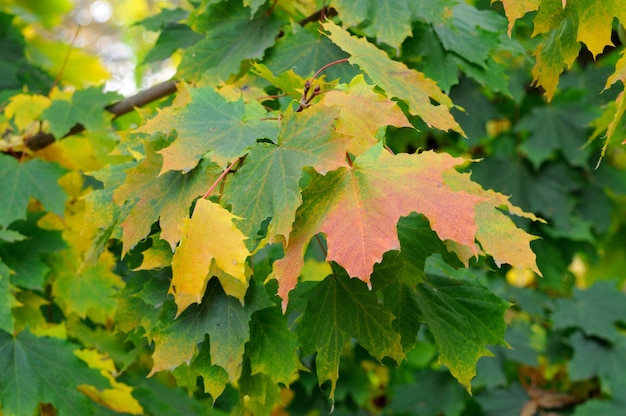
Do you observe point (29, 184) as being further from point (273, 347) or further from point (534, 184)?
point (534, 184)

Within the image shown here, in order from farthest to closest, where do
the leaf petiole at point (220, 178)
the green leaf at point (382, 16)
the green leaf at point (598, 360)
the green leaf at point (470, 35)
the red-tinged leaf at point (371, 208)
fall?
the green leaf at point (598, 360) < the green leaf at point (470, 35) < the green leaf at point (382, 16) < the leaf petiole at point (220, 178) < the red-tinged leaf at point (371, 208)

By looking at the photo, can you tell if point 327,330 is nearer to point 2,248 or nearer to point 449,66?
point 449,66

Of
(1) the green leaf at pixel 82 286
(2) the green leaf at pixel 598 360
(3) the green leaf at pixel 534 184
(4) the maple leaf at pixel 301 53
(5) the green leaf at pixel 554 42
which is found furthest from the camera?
(3) the green leaf at pixel 534 184

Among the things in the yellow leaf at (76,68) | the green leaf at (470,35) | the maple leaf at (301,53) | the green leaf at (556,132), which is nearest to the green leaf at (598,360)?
the green leaf at (556,132)

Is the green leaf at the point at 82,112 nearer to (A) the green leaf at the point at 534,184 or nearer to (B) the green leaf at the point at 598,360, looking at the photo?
(A) the green leaf at the point at 534,184

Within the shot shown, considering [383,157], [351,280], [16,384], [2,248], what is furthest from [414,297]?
[2,248]

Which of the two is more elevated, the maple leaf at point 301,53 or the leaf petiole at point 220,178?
the leaf petiole at point 220,178

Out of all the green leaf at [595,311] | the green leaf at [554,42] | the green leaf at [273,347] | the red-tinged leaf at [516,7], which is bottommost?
the green leaf at [595,311]
